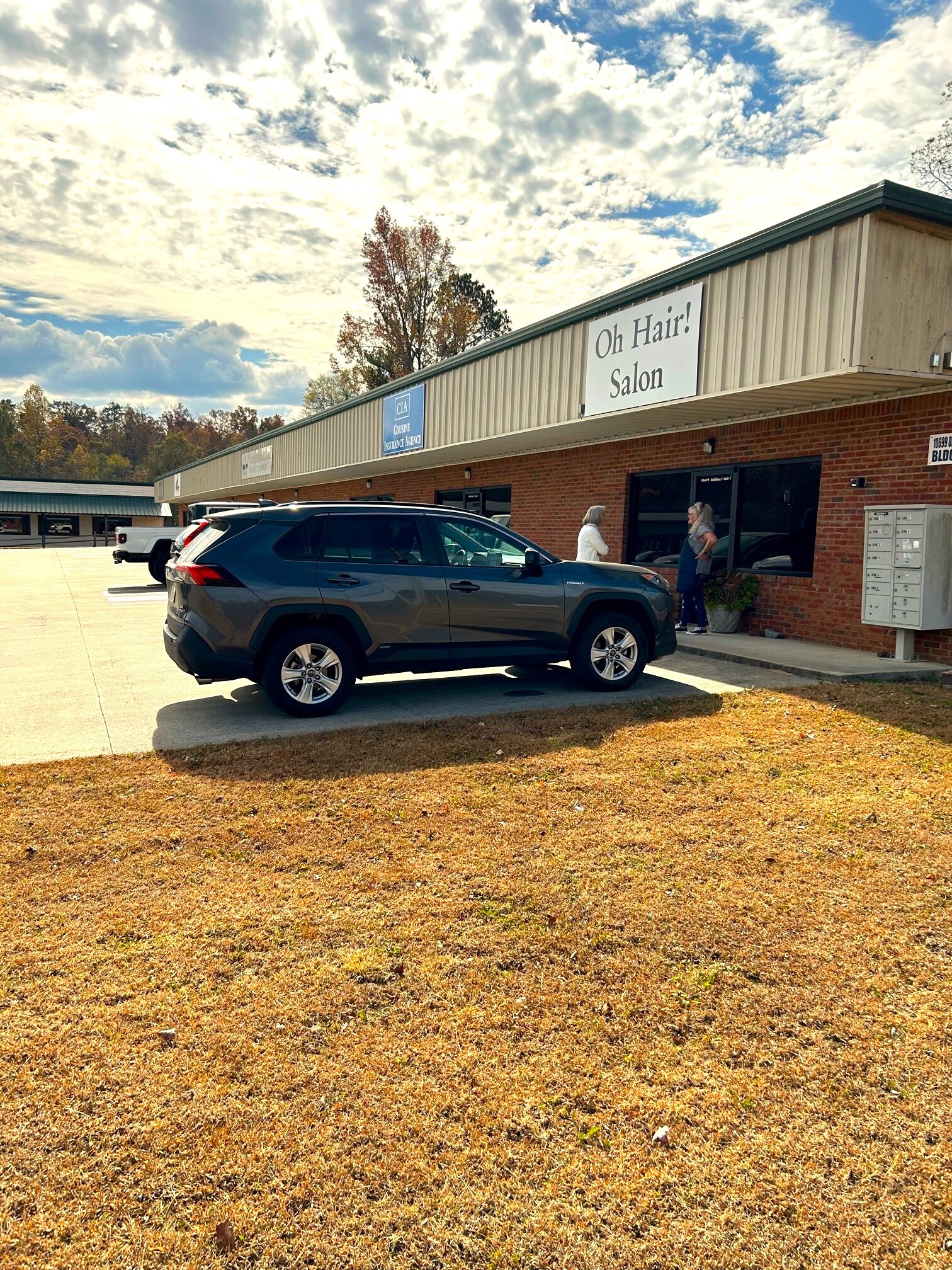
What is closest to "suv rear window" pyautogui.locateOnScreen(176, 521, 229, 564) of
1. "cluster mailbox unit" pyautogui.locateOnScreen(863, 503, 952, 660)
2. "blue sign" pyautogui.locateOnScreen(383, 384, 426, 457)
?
"cluster mailbox unit" pyautogui.locateOnScreen(863, 503, 952, 660)

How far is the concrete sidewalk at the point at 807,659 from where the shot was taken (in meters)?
8.37

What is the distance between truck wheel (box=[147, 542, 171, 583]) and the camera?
21.9 m

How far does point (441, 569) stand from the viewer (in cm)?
731

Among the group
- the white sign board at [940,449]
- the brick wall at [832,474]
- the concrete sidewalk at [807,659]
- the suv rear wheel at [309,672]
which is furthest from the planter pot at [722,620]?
the suv rear wheel at [309,672]

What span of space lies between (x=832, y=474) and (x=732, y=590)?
202cm

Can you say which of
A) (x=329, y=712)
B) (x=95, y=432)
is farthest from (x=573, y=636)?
(x=95, y=432)

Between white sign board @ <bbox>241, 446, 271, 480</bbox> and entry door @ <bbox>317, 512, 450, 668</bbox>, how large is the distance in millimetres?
23624

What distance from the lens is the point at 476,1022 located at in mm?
2885

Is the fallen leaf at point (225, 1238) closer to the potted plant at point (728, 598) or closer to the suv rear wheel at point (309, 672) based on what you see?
the suv rear wheel at point (309, 672)

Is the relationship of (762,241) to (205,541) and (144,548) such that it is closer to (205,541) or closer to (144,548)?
(205,541)

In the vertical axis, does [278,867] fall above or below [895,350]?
below

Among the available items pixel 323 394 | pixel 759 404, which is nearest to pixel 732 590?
pixel 759 404

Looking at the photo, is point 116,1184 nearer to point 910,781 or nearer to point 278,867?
point 278,867

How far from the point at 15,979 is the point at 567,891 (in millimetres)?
2226
